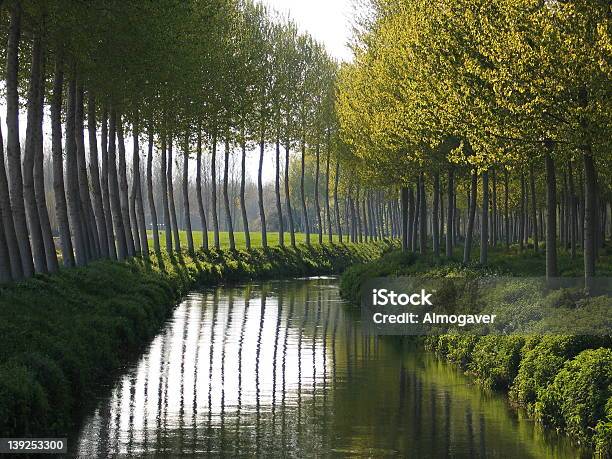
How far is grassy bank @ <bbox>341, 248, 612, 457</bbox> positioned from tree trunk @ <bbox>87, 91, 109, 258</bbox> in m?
20.5

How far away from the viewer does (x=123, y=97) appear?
1781 inches

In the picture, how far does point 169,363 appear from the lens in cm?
2755

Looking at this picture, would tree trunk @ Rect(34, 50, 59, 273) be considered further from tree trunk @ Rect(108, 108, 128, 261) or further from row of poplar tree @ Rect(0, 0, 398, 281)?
tree trunk @ Rect(108, 108, 128, 261)

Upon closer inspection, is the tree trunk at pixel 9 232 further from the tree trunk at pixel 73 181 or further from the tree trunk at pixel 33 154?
the tree trunk at pixel 73 181

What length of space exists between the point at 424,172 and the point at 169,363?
23233 millimetres

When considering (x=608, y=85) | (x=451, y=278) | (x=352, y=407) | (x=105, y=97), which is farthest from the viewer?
(x=105, y=97)

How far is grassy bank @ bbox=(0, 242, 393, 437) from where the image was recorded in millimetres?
16234

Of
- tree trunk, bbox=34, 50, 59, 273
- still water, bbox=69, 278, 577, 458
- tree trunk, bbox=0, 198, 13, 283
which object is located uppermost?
tree trunk, bbox=34, 50, 59, 273

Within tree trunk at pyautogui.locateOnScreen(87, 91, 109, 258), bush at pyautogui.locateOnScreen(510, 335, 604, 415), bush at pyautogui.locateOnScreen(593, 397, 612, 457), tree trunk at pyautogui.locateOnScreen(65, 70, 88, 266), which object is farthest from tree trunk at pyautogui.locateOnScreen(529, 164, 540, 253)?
bush at pyautogui.locateOnScreen(593, 397, 612, 457)

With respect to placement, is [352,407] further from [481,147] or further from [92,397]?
[481,147]

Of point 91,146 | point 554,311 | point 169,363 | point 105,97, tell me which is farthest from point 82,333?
point 91,146

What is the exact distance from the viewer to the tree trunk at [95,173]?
1821 inches

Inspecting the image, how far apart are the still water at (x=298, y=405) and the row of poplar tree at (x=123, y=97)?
266 inches

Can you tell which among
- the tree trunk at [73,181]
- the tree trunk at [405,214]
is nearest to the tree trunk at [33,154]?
the tree trunk at [73,181]
